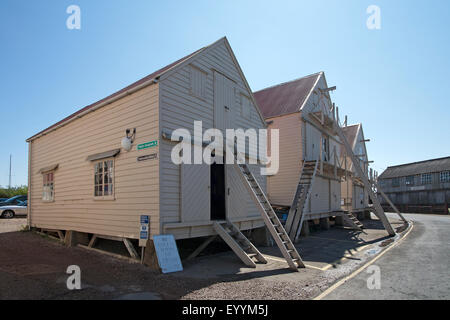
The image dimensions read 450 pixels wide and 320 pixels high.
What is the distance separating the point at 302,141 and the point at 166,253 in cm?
1149

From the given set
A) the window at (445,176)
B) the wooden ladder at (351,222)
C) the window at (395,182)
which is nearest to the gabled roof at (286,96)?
Answer: the wooden ladder at (351,222)

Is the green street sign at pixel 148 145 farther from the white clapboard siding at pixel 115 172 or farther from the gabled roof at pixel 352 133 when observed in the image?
the gabled roof at pixel 352 133

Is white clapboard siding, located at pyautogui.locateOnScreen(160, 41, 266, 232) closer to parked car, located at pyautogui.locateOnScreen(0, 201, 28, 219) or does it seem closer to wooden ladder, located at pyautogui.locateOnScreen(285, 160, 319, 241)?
wooden ladder, located at pyautogui.locateOnScreen(285, 160, 319, 241)

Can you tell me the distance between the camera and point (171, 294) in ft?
19.2

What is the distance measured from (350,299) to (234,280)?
2.57m

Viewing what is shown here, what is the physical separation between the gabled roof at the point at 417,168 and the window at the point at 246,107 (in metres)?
45.7

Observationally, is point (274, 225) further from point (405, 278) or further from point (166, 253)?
point (405, 278)

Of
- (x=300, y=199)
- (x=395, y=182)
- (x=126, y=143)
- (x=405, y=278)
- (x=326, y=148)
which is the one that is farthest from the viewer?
(x=395, y=182)

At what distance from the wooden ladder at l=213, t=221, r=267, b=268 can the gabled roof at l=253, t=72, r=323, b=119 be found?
9637 mm

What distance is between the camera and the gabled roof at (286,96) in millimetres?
17750

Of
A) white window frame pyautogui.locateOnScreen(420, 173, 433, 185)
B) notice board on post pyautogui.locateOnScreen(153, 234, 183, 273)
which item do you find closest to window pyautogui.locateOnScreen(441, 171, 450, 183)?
white window frame pyautogui.locateOnScreen(420, 173, 433, 185)

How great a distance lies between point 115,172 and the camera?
927 centimetres

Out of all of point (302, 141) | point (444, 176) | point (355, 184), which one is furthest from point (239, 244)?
point (444, 176)

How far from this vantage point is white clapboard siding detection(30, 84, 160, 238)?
27.0ft
